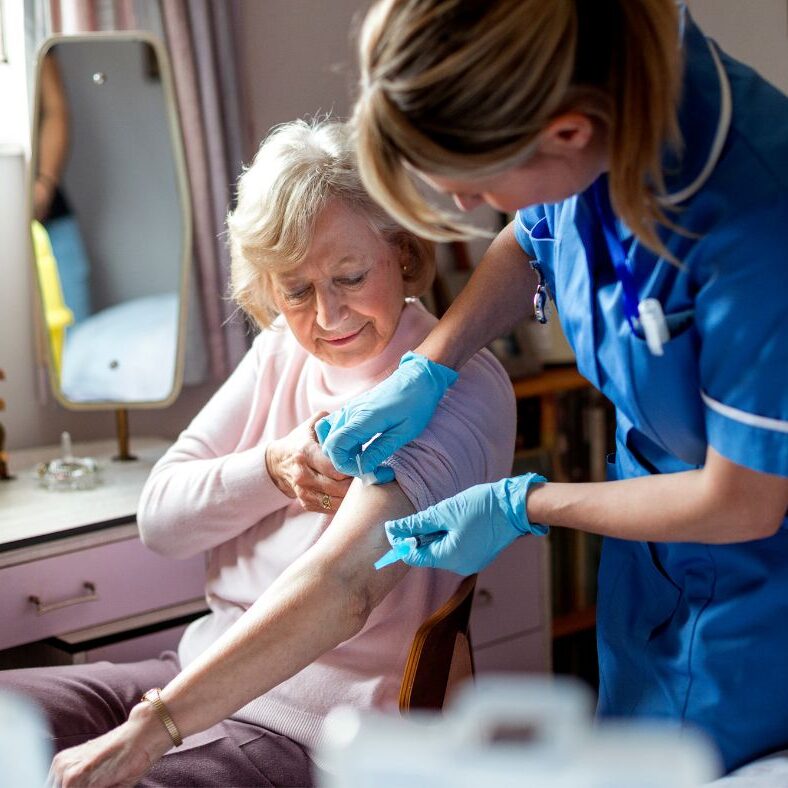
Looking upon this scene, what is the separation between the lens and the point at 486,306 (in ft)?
4.91

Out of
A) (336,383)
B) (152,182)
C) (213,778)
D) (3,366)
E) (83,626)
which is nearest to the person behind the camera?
(213,778)

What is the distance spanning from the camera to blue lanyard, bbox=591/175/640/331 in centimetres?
117

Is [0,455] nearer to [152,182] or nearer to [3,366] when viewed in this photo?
[3,366]

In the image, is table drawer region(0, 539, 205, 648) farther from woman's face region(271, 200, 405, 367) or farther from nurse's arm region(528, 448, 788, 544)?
nurse's arm region(528, 448, 788, 544)

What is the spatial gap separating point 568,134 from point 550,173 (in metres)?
0.04

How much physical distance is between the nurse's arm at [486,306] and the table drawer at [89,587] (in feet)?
2.59

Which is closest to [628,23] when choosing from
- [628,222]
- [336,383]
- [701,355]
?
[628,222]

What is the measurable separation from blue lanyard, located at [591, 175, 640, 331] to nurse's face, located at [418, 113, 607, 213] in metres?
0.11

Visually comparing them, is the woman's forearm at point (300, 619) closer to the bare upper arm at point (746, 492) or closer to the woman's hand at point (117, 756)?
the woman's hand at point (117, 756)

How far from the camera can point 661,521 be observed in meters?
1.12

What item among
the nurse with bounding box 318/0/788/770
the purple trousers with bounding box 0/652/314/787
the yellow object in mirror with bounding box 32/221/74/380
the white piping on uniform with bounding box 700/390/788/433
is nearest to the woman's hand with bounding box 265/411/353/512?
the nurse with bounding box 318/0/788/770

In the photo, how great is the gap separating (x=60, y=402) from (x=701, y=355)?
1.58 meters

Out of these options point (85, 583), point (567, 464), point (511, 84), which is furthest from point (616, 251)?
point (567, 464)

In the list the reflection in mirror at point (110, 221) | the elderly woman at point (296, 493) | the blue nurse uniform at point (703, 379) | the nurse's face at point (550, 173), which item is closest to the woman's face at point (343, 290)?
the elderly woman at point (296, 493)
